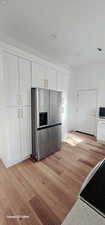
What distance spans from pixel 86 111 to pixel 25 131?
302cm

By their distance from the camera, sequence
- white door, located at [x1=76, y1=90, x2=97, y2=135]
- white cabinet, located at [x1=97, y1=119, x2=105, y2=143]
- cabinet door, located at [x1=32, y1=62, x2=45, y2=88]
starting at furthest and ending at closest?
white door, located at [x1=76, y1=90, x2=97, y2=135], white cabinet, located at [x1=97, y1=119, x2=105, y2=143], cabinet door, located at [x1=32, y1=62, x2=45, y2=88]

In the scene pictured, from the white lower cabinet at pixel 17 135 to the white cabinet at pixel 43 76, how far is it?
0.74 m

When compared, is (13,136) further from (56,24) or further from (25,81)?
(56,24)

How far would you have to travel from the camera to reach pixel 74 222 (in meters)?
0.52

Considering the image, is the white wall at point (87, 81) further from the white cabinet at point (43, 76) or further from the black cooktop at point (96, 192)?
the black cooktop at point (96, 192)

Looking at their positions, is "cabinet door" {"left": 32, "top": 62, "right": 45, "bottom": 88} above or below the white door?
above

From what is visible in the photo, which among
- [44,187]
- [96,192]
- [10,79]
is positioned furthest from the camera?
[10,79]

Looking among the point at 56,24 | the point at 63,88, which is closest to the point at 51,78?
the point at 63,88

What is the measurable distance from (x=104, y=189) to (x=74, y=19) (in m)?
2.50

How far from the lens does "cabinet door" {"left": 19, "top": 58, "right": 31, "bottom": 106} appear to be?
2416mm

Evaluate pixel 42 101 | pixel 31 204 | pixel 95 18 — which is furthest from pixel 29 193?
pixel 95 18

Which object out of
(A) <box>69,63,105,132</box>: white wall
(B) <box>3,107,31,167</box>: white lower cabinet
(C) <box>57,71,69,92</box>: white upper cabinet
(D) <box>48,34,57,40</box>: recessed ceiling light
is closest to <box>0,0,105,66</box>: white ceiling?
(D) <box>48,34,57,40</box>: recessed ceiling light

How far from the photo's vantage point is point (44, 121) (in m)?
2.75

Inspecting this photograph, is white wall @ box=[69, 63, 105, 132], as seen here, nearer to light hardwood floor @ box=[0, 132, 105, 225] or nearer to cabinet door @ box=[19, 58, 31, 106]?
light hardwood floor @ box=[0, 132, 105, 225]
